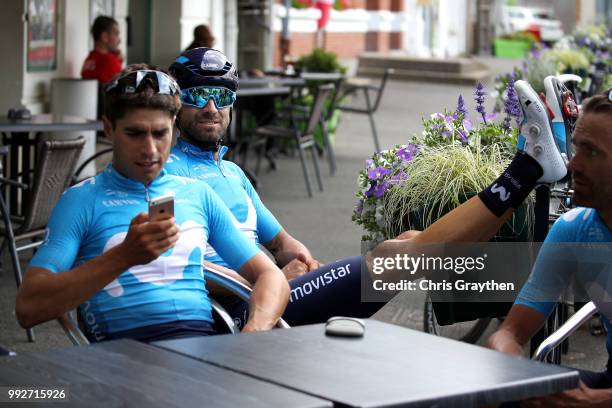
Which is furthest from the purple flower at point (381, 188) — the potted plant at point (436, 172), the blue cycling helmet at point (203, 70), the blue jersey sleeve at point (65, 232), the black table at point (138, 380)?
the black table at point (138, 380)

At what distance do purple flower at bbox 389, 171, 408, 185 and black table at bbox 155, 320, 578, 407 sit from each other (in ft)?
5.87

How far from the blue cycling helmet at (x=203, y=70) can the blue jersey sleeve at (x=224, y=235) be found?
0.66 m

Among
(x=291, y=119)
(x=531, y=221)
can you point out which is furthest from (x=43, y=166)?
(x=291, y=119)

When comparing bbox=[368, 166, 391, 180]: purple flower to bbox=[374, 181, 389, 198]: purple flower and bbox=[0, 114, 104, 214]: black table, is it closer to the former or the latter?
bbox=[374, 181, 389, 198]: purple flower

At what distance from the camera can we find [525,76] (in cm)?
1035

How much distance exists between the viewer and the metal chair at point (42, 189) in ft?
20.2

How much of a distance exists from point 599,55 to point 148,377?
35.9ft

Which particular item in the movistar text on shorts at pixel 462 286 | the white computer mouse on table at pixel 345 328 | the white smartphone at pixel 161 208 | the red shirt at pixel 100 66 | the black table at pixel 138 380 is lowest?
the movistar text on shorts at pixel 462 286

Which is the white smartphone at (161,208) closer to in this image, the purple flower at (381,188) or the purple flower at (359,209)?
the purple flower at (381,188)

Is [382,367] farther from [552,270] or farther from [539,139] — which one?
[539,139]

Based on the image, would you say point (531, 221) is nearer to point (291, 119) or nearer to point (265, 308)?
point (265, 308)

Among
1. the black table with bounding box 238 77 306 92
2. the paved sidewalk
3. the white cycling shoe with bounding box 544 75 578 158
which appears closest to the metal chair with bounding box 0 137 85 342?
the paved sidewalk

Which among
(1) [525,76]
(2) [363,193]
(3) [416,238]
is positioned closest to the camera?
(3) [416,238]

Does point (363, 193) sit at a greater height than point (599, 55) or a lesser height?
lesser
